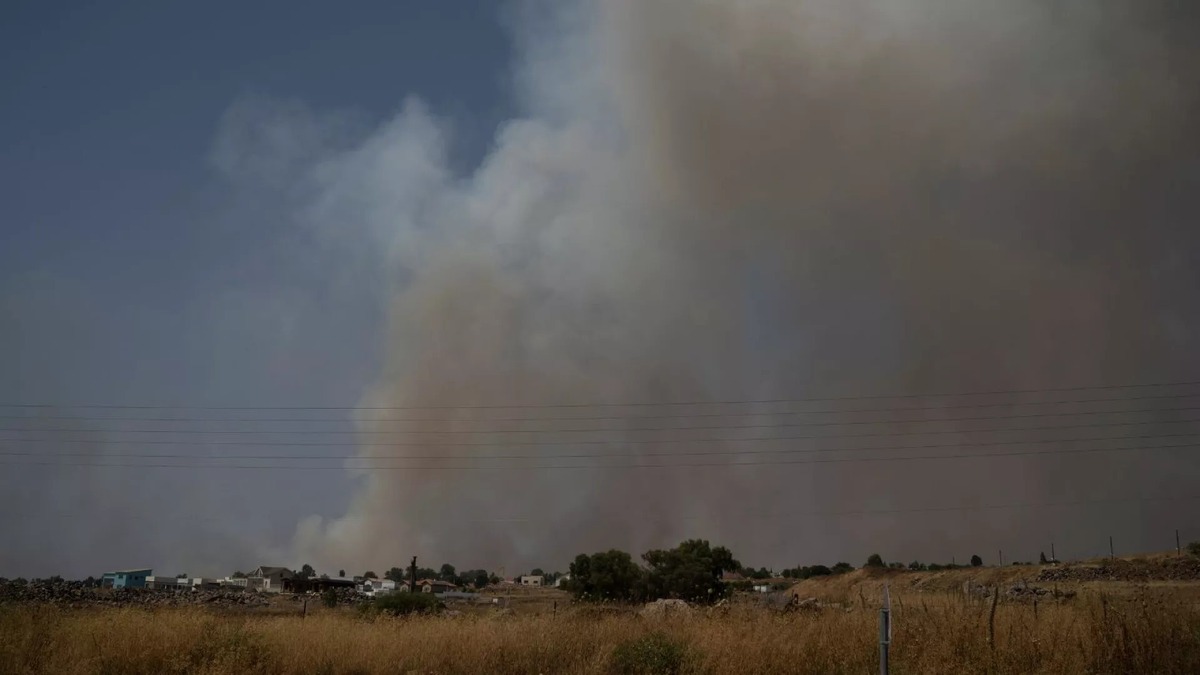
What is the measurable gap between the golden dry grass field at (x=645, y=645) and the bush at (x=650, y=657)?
0.9 inches

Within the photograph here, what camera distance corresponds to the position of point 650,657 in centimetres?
1237

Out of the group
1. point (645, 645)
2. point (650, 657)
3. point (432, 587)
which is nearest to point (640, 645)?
point (645, 645)

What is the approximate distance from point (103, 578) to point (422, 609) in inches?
2886

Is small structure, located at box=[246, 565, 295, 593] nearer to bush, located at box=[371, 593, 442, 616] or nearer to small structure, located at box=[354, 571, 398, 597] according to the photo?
small structure, located at box=[354, 571, 398, 597]

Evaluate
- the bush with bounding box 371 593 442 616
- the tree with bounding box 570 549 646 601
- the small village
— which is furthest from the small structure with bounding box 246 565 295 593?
the bush with bounding box 371 593 442 616

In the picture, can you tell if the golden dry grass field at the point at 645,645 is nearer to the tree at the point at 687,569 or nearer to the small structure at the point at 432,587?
the tree at the point at 687,569

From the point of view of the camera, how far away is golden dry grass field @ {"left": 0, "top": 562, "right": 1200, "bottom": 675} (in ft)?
37.5

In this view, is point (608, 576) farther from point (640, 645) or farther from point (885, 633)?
point (885, 633)

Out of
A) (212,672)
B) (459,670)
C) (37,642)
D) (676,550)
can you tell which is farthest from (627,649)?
(676,550)

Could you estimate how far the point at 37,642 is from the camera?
13.3 metres

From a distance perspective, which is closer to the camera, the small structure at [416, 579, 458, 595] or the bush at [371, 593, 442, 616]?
the bush at [371, 593, 442, 616]

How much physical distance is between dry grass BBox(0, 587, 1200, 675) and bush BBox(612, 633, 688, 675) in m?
0.03

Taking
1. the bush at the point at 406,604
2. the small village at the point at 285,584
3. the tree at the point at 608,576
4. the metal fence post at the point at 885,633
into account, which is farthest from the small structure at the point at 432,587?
the metal fence post at the point at 885,633

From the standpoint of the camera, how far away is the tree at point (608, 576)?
50.2 m
